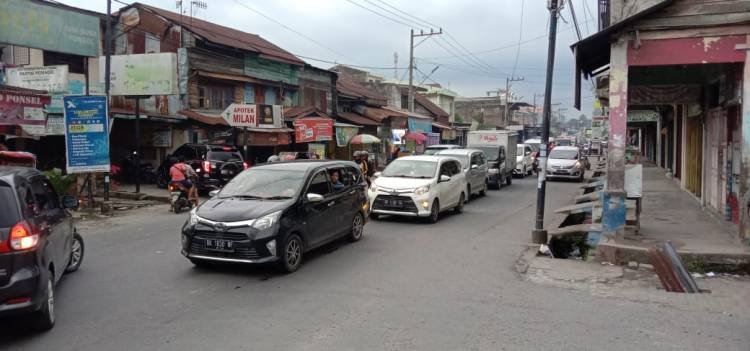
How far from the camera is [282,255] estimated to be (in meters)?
8.07

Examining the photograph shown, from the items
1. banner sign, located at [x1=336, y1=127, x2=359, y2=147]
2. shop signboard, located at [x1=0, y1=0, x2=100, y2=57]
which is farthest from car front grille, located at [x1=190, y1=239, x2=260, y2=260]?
banner sign, located at [x1=336, y1=127, x2=359, y2=147]

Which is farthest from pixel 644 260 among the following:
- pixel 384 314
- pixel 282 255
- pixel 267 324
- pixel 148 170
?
pixel 148 170

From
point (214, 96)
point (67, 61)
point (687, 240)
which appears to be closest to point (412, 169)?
point (687, 240)

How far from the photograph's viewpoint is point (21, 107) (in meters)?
15.1

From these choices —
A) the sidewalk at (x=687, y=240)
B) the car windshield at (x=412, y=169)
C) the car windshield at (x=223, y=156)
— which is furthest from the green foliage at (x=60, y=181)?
the sidewalk at (x=687, y=240)

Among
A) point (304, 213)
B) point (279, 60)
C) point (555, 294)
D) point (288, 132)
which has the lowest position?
point (555, 294)

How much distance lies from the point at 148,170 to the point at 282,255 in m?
17.1

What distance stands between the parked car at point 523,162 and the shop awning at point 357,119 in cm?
995

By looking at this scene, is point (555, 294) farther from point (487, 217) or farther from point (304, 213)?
point (487, 217)

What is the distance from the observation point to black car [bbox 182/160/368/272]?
7.91 m

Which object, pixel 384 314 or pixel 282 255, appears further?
pixel 282 255

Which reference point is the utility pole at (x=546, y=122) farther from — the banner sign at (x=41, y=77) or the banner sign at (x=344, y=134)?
the banner sign at (x=344, y=134)

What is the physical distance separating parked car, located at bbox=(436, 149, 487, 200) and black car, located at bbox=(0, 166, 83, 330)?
13583 millimetres

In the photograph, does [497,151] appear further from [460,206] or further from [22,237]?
[22,237]
